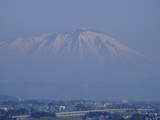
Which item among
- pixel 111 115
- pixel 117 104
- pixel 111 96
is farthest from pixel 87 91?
pixel 111 115

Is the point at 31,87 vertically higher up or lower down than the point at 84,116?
higher up

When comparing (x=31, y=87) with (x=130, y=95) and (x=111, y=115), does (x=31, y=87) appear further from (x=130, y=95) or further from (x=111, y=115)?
(x=111, y=115)

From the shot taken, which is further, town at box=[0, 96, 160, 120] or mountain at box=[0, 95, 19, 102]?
mountain at box=[0, 95, 19, 102]

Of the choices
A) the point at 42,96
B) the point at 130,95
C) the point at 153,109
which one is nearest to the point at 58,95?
the point at 42,96

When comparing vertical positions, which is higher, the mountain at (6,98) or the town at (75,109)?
the mountain at (6,98)

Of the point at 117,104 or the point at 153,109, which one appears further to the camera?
the point at 117,104

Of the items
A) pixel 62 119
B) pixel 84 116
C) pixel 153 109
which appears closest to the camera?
pixel 62 119

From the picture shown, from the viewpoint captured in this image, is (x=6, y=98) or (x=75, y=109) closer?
(x=75, y=109)

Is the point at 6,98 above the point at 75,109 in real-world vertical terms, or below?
above

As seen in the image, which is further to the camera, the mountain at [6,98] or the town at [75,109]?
the mountain at [6,98]

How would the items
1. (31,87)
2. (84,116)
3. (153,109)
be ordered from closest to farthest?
1. (84,116)
2. (153,109)
3. (31,87)

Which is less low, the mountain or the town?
the mountain
